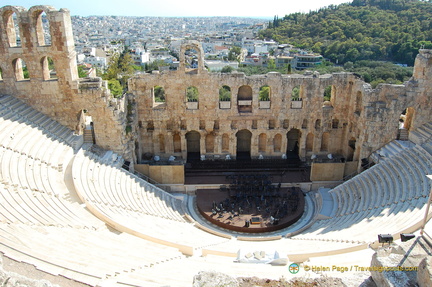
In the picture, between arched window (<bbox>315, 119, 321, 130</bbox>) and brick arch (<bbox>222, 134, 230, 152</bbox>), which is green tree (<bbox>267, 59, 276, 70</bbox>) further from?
brick arch (<bbox>222, 134, 230, 152</bbox>)

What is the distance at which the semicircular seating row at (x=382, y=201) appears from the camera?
16156mm

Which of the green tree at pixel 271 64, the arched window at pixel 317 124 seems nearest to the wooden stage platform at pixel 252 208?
the arched window at pixel 317 124

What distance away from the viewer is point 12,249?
447 inches

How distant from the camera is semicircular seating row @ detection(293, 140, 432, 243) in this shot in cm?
1616

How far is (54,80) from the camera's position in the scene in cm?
2356

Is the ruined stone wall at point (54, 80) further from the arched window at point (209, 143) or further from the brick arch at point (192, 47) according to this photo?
the arched window at point (209, 143)

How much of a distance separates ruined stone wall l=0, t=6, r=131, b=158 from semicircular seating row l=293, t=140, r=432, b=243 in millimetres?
13864

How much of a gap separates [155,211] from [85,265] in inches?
338

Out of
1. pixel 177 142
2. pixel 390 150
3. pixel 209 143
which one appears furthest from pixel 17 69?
pixel 390 150

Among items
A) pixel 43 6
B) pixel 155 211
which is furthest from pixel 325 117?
pixel 43 6

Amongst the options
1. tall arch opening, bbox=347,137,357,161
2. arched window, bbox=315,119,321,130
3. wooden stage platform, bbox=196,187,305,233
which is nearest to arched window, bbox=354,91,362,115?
tall arch opening, bbox=347,137,357,161

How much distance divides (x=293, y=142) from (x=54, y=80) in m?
18.7

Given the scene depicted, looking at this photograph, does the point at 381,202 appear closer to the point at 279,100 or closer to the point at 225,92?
the point at 279,100

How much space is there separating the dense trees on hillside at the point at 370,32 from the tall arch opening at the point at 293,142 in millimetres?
39251
